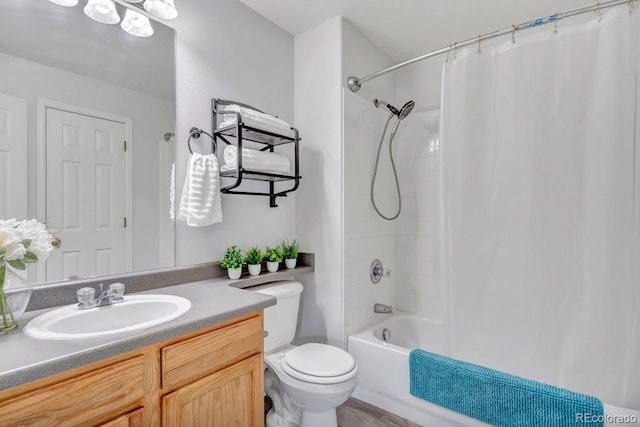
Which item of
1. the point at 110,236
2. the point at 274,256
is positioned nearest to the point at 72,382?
the point at 110,236

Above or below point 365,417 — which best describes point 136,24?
above

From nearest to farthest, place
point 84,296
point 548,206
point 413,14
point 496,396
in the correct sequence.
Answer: point 84,296
point 548,206
point 496,396
point 413,14

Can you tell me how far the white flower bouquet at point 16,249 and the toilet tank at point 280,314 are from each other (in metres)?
0.98

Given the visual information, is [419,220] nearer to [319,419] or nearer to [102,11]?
[319,419]

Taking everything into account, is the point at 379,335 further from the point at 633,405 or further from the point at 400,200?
the point at 633,405

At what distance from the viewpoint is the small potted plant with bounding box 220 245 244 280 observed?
5.95ft

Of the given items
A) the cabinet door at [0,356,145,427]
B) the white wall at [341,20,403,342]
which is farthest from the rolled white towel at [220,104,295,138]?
the cabinet door at [0,356,145,427]

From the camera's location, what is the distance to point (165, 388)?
1.07 meters

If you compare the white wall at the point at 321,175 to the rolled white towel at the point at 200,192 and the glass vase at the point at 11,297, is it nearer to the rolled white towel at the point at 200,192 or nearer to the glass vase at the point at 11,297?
the rolled white towel at the point at 200,192

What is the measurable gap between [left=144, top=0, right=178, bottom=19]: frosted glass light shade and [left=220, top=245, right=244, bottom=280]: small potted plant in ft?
4.13

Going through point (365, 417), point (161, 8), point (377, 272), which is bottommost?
point (365, 417)

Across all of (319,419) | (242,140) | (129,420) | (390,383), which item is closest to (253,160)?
(242,140)

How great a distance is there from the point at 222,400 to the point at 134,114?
1.33 meters
